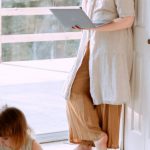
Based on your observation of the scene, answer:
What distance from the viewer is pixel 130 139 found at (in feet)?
9.83

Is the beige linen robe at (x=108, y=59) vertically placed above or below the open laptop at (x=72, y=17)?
below

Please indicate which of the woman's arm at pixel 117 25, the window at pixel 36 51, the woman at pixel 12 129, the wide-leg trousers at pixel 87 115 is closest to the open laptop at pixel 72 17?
the woman's arm at pixel 117 25

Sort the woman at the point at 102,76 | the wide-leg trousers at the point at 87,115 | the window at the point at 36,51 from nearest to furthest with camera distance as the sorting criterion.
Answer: the woman at the point at 102,76, the wide-leg trousers at the point at 87,115, the window at the point at 36,51

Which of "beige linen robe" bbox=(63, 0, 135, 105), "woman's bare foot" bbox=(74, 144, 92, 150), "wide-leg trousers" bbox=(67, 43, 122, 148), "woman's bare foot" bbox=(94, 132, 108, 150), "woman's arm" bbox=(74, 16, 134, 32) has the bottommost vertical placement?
"woman's bare foot" bbox=(74, 144, 92, 150)

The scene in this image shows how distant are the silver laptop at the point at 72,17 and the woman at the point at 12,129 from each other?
26.6 inches

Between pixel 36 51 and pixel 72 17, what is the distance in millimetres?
943

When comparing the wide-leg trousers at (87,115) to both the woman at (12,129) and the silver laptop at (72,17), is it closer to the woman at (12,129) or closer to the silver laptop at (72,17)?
the silver laptop at (72,17)

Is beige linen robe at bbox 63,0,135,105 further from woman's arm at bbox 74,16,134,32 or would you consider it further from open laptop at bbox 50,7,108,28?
open laptop at bbox 50,7,108,28

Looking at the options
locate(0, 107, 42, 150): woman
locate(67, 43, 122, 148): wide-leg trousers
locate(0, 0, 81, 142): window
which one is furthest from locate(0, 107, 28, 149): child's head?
locate(0, 0, 81, 142): window

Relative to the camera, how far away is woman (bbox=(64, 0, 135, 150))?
2.71m

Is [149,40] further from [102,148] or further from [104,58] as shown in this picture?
[102,148]

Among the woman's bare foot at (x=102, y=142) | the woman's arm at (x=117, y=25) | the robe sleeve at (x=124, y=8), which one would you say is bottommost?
the woman's bare foot at (x=102, y=142)

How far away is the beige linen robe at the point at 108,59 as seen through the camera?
2.73 meters

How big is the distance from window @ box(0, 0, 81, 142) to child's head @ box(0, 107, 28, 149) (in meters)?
1.29
